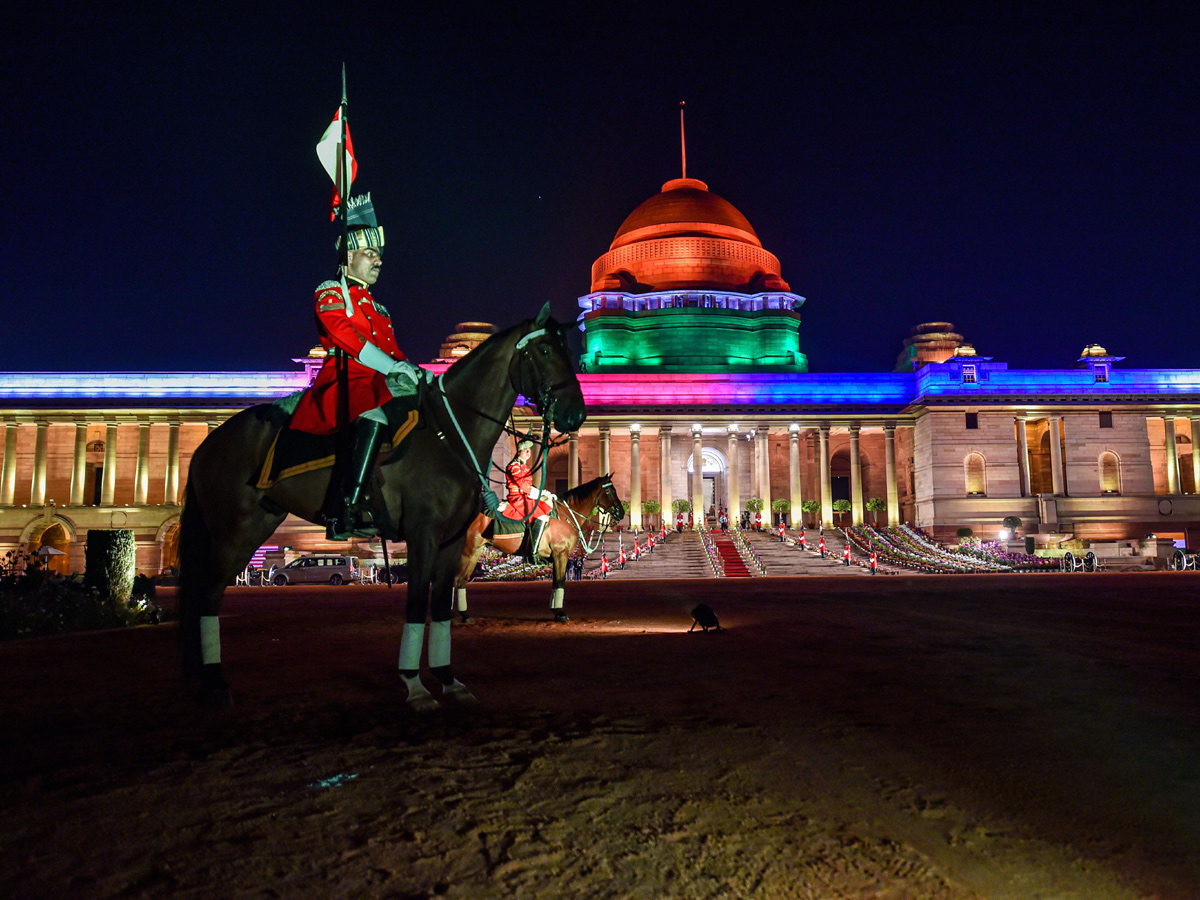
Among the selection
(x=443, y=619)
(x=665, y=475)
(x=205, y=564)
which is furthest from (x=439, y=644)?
(x=665, y=475)

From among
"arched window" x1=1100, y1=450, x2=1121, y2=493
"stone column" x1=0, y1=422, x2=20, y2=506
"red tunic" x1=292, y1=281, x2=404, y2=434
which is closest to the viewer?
"red tunic" x1=292, y1=281, x2=404, y2=434

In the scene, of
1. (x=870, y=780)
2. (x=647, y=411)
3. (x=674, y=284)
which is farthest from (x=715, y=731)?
(x=674, y=284)

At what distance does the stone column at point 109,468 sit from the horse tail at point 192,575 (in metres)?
58.3

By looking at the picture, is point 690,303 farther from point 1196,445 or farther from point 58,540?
point 58,540

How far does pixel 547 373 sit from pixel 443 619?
2300 mm

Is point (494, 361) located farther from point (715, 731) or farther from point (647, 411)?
point (647, 411)

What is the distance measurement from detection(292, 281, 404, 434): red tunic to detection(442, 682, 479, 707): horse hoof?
7.79 feet

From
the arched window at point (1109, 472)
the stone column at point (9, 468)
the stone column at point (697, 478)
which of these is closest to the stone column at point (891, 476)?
the stone column at point (697, 478)

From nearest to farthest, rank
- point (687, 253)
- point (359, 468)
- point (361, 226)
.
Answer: point (359, 468)
point (361, 226)
point (687, 253)

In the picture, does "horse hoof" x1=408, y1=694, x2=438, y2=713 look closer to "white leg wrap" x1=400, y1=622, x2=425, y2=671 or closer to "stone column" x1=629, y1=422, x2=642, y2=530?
"white leg wrap" x1=400, y1=622, x2=425, y2=671

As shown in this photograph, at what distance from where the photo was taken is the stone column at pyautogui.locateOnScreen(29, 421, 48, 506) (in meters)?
58.1

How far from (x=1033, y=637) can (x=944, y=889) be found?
9715 millimetres

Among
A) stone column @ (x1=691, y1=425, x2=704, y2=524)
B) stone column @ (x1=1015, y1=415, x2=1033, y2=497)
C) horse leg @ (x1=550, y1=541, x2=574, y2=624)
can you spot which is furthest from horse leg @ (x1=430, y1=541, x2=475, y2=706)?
stone column @ (x1=1015, y1=415, x2=1033, y2=497)

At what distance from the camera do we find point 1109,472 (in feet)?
196
